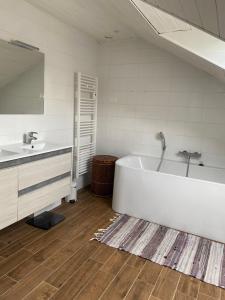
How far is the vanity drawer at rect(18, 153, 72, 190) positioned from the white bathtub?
749 mm

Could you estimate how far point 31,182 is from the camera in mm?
2297

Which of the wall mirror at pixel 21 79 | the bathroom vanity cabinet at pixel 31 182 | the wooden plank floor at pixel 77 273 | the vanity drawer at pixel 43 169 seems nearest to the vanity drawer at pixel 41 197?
the bathroom vanity cabinet at pixel 31 182

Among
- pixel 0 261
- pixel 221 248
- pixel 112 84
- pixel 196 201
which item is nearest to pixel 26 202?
pixel 0 261

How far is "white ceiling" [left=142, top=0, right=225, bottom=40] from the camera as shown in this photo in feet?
2.56

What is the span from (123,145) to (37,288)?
245 centimetres

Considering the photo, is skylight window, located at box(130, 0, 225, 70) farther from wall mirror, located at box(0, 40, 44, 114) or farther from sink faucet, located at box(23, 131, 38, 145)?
sink faucet, located at box(23, 131, 38, 145)

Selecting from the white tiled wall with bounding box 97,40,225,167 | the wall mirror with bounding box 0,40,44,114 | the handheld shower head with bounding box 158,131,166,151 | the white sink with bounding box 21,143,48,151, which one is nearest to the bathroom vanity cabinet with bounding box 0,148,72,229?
the white sink with bounding box 21,143,48,151

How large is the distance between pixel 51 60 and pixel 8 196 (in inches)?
69.5

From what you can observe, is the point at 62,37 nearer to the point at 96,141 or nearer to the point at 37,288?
the point at 96,141

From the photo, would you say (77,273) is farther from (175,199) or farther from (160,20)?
(160,20)

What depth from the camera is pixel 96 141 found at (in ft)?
13.3

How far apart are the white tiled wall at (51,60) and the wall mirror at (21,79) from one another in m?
0.08

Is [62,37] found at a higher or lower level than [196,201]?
higher

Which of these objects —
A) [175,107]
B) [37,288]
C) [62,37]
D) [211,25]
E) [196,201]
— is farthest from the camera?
[175,107]
